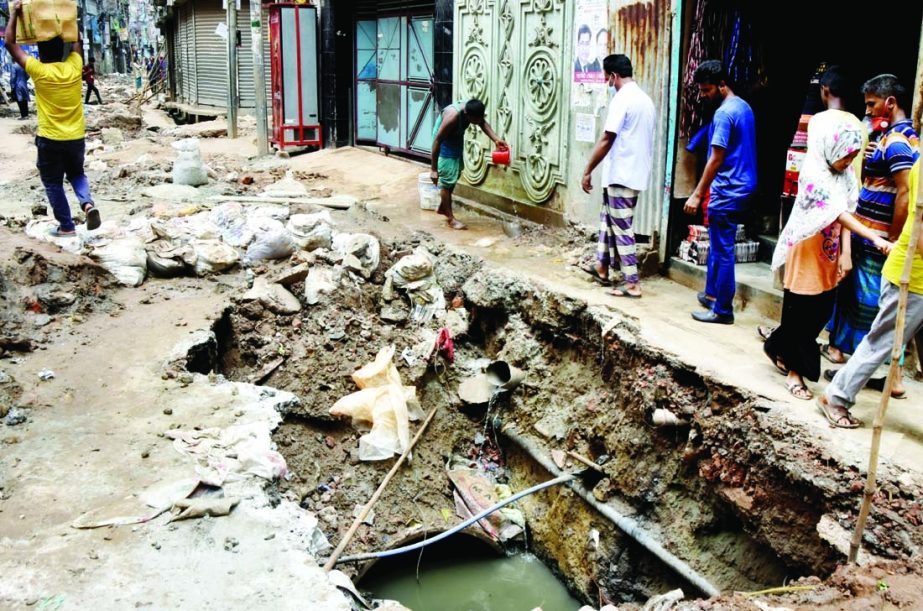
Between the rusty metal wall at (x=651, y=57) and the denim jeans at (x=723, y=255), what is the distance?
111 centimetres

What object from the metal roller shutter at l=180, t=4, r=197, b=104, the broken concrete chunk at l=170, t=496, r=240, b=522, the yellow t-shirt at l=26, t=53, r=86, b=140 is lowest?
the broken concrete chunk at l=170, t=496, r=240, b=522

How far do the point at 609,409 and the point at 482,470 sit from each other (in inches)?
48.7

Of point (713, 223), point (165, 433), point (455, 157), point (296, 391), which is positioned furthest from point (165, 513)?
point (455, 157)

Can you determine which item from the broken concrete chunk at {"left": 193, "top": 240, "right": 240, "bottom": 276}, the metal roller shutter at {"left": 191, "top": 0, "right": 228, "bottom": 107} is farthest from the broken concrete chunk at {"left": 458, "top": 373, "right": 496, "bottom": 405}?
the metal roller shutter at {"left": 191, "top": 0, "right": 228, "bottom": 107}

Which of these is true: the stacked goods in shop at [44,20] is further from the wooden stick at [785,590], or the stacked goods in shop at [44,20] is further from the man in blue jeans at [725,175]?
the wooden stick at [785,590]

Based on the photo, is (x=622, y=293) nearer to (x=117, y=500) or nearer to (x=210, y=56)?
(x=117, y=500)

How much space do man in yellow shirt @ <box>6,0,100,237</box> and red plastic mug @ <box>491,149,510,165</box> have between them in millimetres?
3786

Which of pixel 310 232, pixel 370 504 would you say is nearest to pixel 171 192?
pixel 310 232

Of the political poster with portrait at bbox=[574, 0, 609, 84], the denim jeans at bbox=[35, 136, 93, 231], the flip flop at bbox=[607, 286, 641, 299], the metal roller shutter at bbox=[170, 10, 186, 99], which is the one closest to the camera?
the flip flop at bbox=[607, 286, 641, 299]

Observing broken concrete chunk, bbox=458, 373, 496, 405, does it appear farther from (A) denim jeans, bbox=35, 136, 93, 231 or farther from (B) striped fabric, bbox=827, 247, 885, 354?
(A) denim jeans, bbox=35, 136, 93, 231

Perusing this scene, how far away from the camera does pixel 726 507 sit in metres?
4.59

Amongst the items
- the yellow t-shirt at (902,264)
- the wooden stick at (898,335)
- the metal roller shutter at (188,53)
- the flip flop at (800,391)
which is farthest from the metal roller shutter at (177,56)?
the wooden stick at (898,335)

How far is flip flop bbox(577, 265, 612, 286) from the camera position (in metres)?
→ 6.39

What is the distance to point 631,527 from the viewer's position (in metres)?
4.97
